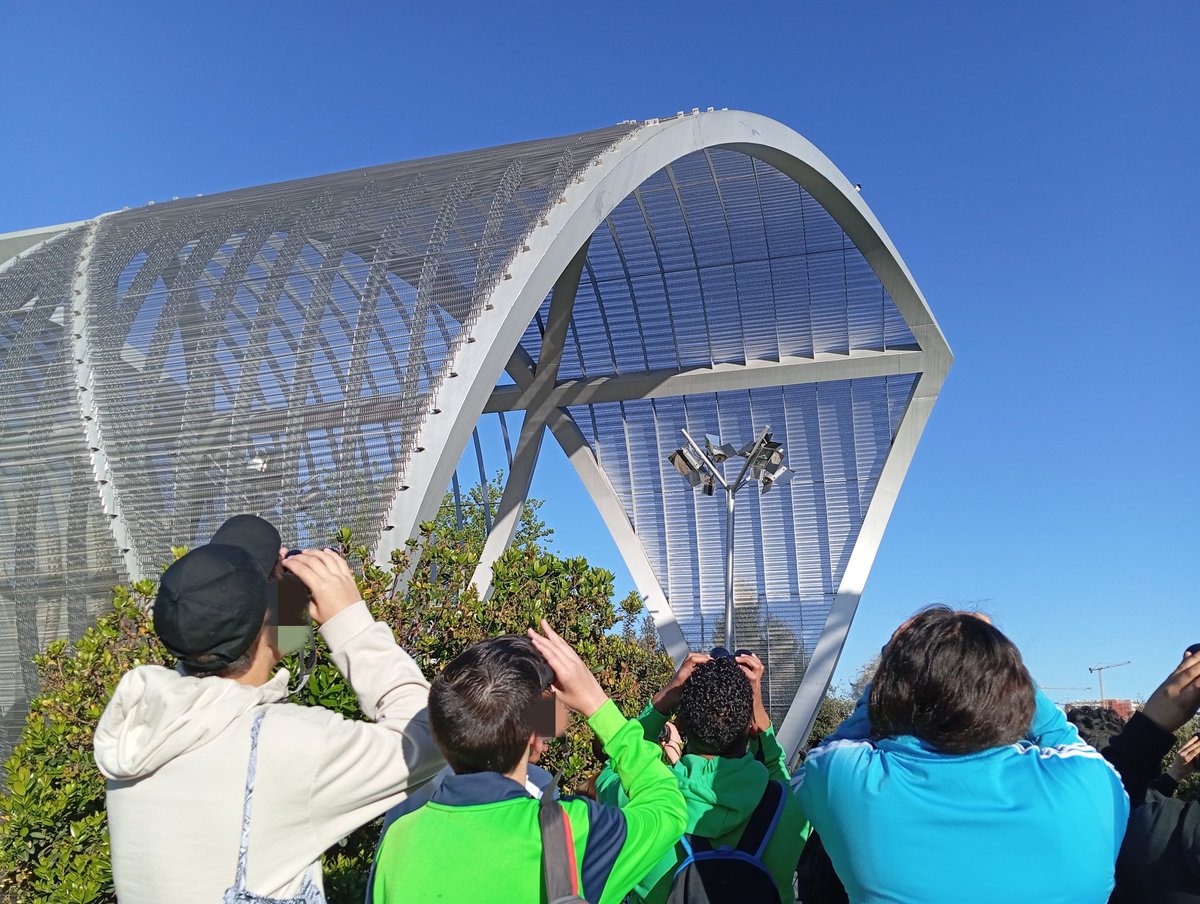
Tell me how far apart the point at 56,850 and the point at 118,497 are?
481cm

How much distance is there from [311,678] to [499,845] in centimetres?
303

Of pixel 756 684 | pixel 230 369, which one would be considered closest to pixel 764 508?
pixel 230 369

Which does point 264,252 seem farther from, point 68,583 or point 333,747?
point 333,747

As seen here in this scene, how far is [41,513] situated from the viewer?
8.78 metres

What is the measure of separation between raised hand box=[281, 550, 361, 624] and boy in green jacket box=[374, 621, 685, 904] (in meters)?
0.29

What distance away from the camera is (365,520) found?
7910 millimetres

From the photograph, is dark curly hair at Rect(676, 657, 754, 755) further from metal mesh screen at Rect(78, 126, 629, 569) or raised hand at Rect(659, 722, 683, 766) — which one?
metal mesh screen at Rect(78, 126, 629, 569)

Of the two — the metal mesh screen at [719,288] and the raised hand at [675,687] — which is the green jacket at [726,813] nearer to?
the raised hand at [675,687]

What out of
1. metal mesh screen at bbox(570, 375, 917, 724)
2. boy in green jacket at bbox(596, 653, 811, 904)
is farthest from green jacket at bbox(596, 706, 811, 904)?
metal mesh screen at bbox(570, 375, 917, 724)

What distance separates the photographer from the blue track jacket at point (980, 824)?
2.28 meters

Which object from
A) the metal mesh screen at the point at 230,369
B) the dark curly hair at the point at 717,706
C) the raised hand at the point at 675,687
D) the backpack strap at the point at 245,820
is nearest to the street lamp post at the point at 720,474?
the metal mesh screen at the point at 230,369

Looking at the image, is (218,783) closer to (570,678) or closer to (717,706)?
(570,678)

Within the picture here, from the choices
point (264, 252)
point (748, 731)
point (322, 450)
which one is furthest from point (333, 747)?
point (264, 252)

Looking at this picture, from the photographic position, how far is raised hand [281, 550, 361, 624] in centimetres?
236
